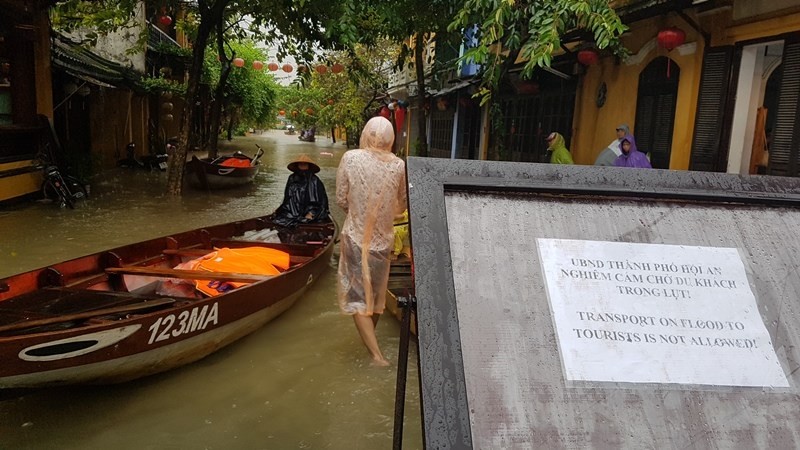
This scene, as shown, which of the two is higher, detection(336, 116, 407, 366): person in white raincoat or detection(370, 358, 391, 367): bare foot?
detection(336, 116, 407, 366): person in white raincoat

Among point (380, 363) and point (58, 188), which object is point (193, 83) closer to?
point (58, 188)

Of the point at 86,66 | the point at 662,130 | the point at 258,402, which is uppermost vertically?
the point at 86,66

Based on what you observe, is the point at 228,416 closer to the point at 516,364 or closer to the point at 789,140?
the point at 516,364

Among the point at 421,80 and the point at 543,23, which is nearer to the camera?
the point at 543,23

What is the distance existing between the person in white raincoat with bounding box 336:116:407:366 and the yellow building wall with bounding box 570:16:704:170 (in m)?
4.71

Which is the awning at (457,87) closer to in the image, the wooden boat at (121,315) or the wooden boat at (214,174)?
the wooden boat at (214,174)

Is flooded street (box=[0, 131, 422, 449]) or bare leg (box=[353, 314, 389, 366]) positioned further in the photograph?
bare leg (box=[353, 314, 389, 366])

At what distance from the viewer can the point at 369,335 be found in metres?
4.43

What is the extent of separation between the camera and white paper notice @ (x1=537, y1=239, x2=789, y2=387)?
1471mm

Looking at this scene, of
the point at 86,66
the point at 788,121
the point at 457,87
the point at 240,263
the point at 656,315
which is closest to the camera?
the point at 656,315

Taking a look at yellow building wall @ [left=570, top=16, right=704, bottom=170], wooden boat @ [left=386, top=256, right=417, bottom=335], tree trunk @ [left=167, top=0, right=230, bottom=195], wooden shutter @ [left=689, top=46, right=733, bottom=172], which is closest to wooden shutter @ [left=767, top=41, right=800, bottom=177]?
wooden shutter @ [left=689, top=46, right=733, bottom=172]

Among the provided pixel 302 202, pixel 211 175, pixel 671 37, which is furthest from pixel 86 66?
pixel 671 37

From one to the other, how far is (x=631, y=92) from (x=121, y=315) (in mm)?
7564

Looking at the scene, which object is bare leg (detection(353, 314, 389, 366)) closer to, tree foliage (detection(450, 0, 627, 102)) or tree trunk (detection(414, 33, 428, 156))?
tree foliage (detection(450, 0, 627, 102))
